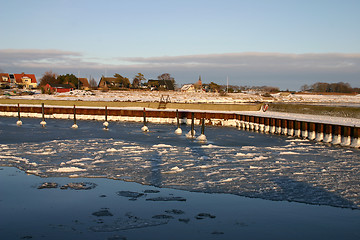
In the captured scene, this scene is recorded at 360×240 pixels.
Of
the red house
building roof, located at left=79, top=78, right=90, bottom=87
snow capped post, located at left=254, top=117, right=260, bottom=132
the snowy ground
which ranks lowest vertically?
snow capped post, located at left=254, top=117, right=260, bottom=132

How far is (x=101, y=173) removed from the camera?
15594mm

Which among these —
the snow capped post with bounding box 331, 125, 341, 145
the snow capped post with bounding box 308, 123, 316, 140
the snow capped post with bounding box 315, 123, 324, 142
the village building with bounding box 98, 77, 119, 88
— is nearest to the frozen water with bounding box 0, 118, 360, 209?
the snow capped post with bounding box 331, 125, 341, 145

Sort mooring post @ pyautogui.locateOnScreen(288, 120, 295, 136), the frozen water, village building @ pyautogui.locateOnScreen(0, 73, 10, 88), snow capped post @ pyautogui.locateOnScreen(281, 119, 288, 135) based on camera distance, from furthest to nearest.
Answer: village building @ pyautogui.locateOnScreen(0, 73, 10, 88)
snow capped post @ pyautogui.locateOnScreen(281, 119, 288, 135)
mooring post @ pyautogui.locateOnScreen(288, 120, 295, 136)
the frozen water

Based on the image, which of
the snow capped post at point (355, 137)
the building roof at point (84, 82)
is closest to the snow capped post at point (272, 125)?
the snow capped post at point (355, 137)

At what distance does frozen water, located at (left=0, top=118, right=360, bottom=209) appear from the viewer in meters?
13.2

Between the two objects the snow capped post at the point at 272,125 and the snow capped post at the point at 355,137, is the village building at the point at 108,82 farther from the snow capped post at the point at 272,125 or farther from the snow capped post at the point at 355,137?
the snow capped post at the point at 355,137

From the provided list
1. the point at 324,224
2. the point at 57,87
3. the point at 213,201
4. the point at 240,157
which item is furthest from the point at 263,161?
the point at 57,87

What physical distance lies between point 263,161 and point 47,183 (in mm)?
9468

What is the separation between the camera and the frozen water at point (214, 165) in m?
13.2

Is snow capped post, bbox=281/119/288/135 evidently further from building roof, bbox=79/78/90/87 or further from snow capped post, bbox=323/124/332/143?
building roof, bbox=79/78/90/87

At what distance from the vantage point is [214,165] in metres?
17.3

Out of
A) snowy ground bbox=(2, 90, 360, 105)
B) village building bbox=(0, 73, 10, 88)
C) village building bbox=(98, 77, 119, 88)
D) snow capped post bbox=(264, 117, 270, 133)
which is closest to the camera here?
snow capped post bbox=(264, 117, 270, 133)

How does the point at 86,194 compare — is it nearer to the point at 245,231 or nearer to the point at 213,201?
the point at 213,201

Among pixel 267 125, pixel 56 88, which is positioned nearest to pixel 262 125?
pixel 267 125
